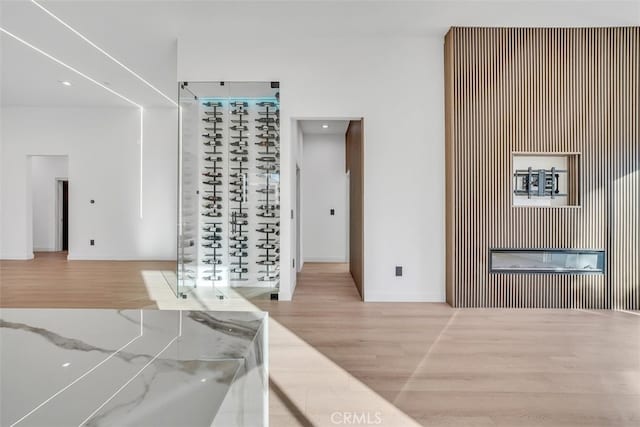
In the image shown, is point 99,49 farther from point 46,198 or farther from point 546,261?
point 546,261

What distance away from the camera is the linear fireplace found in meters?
3.62

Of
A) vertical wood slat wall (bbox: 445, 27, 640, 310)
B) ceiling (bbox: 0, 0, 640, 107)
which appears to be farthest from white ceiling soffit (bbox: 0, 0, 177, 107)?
vertical wood slat wall (bbox: 445, 27, 640, 310)

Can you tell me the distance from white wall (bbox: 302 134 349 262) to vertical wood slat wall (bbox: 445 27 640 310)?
348 centimetres

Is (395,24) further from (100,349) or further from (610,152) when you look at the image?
(100,349)

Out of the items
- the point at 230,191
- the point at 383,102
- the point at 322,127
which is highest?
the point at 322,127

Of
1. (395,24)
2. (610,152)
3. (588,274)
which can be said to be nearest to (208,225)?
(395,24)

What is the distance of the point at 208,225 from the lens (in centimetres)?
396

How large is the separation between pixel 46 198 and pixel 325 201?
23.4 ft

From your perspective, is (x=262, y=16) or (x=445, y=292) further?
(x=445, y=292)

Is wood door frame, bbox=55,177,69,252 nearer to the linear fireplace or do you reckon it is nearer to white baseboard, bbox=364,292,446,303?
white baseboard, bbox=364,292,446,303

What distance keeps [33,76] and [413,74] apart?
19.8ft

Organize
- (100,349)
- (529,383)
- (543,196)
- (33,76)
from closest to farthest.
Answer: (100,349)
(529,383)
(543,196)
(33,76)

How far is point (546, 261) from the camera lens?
3.64 metres

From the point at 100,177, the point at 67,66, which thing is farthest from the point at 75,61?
the point at 100,177
